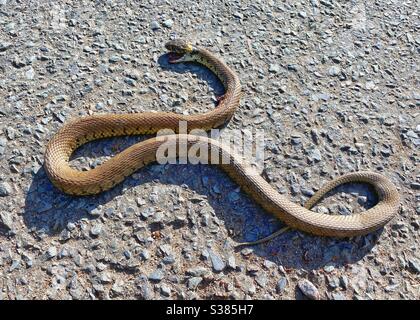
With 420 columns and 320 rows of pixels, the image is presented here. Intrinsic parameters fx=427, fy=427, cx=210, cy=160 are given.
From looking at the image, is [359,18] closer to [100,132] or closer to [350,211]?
[350,211]

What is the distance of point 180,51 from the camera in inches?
229

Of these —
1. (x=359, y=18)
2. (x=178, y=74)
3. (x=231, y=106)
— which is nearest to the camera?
(x=231, y=106)

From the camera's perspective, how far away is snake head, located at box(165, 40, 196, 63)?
580cm

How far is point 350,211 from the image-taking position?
4.44m

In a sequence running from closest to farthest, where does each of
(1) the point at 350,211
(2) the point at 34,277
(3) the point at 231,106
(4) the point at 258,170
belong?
1. (2) the point at 34,277
2. (1) the point at 350,211
3. (4) the point at 258,170
4. (3) the point at 231,106

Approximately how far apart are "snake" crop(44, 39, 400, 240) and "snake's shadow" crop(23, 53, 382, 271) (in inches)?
3.2

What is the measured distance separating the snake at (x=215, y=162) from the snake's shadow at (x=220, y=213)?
8 cm

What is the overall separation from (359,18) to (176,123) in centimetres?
367

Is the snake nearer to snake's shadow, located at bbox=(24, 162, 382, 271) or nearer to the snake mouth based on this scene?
snake's shadow, located at bbox=(24, 162, 382, 271)

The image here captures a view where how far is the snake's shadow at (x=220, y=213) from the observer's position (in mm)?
4102

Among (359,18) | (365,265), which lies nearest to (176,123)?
(365,265)

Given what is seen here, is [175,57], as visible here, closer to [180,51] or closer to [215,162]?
[180,51]

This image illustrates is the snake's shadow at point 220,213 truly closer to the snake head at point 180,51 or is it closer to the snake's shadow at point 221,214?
the snake's shadow at point 221,214

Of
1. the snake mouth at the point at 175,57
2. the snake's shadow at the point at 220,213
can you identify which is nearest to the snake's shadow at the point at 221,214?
the snake's shadow at the point at 220,213
